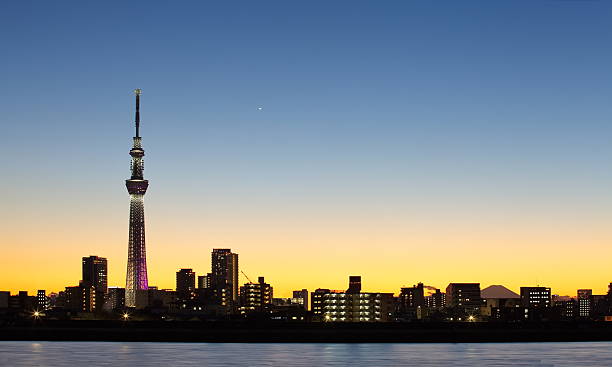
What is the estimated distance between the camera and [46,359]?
14312 cm

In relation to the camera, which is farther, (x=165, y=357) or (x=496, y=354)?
(x=496, y=354)

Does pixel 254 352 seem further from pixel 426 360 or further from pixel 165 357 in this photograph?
pixel 426 360

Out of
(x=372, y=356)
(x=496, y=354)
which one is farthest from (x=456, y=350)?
(x=372, y=356)

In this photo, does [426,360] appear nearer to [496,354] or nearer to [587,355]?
[496,354]

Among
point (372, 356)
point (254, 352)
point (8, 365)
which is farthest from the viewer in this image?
point (254, 352)

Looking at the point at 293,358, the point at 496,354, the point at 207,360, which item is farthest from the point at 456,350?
the point at 207,360

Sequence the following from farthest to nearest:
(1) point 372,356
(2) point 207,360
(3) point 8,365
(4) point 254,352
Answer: (4) point 254,352 < (1) point 372,356 < (2) point 207,360 < (3) point 8,365

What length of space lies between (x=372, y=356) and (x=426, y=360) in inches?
426

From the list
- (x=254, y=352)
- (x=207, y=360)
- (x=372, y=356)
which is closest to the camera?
(x=207, y=360)

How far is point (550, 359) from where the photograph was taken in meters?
146

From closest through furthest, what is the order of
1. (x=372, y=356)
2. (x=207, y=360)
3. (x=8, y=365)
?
(x=8, y=365) < (x=207, y=360) < (x=372, y=356)

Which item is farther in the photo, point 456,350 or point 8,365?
point 456,350

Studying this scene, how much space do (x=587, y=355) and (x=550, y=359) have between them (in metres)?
15.6

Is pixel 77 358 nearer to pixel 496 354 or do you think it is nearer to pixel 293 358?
pixel 293 358
